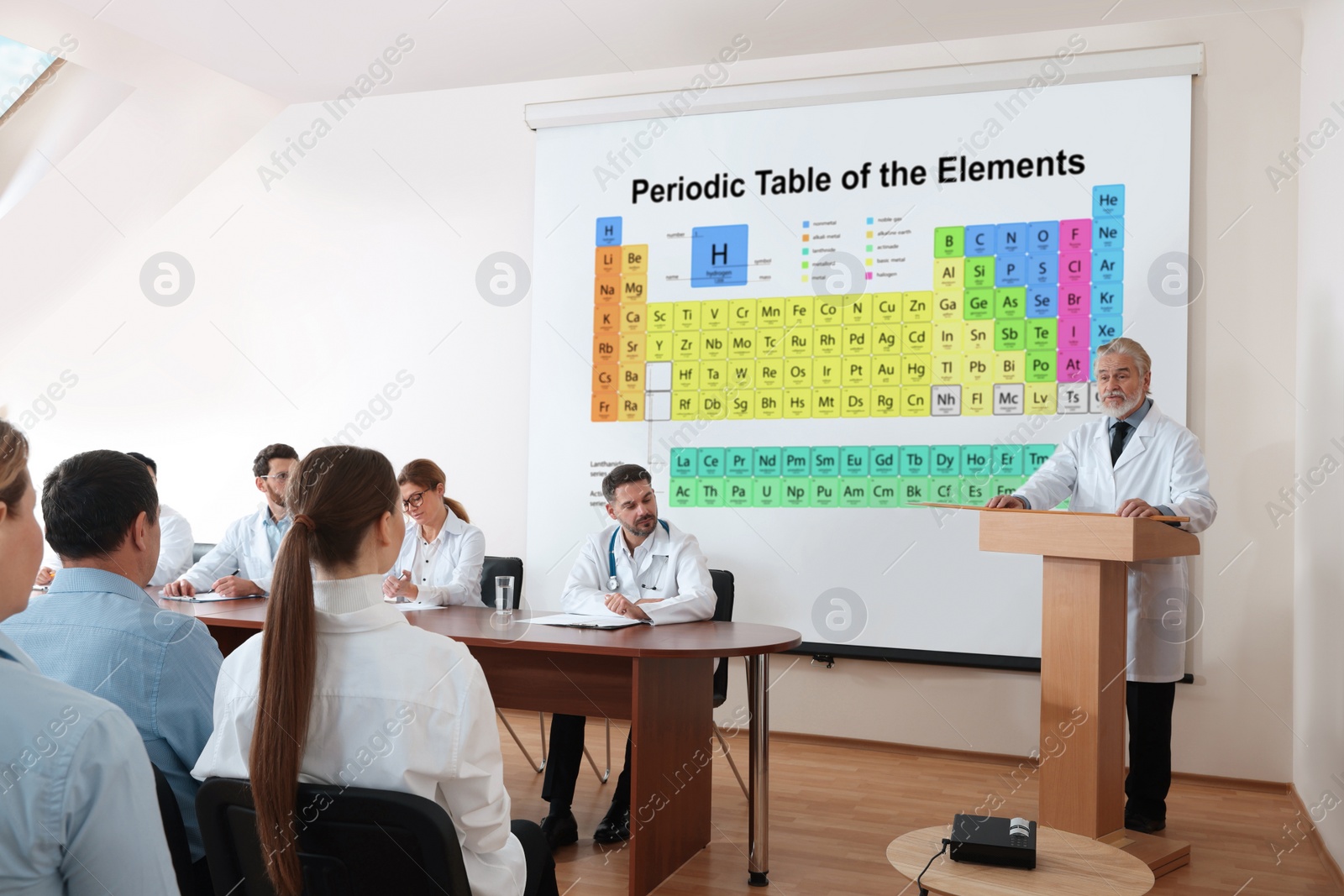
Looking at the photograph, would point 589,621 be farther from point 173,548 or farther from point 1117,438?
point 173,548

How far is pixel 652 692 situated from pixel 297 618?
1.53 meters

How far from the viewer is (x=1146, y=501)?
3.30m

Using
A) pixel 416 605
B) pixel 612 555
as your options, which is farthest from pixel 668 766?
pixel 416 605

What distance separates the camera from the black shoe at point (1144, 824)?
11.0ft

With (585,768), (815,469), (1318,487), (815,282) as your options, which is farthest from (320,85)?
(1318,487)

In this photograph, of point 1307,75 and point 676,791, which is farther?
point 1307,75

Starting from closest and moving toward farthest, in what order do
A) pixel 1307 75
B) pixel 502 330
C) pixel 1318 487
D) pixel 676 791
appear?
1. pixel 676 791
2. pixel 1318 487
3. pixel 1307 75
4. pixel 502 330

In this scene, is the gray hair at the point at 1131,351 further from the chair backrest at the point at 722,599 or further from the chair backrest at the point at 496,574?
the chair backrest at the point at 496,574

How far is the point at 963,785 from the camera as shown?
154 inches

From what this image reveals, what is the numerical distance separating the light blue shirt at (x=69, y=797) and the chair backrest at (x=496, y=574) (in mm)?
3260

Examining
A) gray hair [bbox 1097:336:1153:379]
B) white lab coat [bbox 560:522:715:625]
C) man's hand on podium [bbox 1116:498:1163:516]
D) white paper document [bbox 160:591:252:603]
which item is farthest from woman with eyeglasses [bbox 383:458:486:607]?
gray hair [bbox 1097:336:1153:379]

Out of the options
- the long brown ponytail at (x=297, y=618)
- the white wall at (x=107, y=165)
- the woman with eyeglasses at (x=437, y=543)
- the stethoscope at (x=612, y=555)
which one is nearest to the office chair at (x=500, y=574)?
the woman with eyeglasses at (x=437, y=543)

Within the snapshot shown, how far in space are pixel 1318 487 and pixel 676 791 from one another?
2.44 m

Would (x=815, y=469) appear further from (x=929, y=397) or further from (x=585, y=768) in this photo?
(x=585, y=768)
